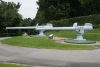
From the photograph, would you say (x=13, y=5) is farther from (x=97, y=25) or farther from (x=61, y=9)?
(x=97, y=25)

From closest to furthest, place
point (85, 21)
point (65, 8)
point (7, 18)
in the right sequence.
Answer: point (85, 21), point (7, 18), point (65, 8)

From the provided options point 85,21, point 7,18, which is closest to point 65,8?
point 85,21

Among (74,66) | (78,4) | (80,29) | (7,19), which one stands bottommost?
(74,66)

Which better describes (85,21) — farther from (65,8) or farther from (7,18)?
(7,18)

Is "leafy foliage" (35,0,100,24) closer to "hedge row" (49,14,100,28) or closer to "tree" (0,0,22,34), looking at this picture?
"hedge row" (49,14,100,28)

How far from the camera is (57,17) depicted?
42.1 meters

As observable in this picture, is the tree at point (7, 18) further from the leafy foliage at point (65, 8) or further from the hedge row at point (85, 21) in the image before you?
the hedge row at point (85, 21)

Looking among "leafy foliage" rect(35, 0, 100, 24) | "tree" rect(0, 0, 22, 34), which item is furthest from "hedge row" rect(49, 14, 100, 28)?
"tree" rect(0, 0, 22, 34)

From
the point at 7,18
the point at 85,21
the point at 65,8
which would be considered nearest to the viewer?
the point at 85,21

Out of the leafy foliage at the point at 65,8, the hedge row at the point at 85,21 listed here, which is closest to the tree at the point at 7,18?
the leafy foliage at the point at 65,8

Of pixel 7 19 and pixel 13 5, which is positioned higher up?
pixel 13 5

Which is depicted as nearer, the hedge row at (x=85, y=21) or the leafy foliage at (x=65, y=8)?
the hedge row at (x=85, y=21)

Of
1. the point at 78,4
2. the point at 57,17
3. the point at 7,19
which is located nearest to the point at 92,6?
the point at 78,4

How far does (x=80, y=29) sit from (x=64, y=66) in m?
9.99
